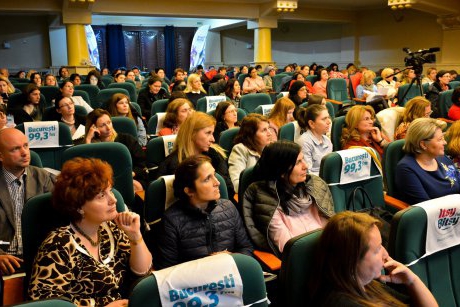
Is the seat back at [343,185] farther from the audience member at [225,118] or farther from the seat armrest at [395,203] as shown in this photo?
the audience member at [225,118]

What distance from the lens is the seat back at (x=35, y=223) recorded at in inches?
69.5

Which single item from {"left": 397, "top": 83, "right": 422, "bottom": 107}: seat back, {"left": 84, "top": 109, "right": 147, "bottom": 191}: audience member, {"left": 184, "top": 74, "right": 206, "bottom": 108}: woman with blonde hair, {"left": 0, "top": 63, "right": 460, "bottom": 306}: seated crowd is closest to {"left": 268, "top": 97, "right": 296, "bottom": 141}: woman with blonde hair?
{"left": 0, "top": 63, "right": 460, "bottom": 306}: seated crowd

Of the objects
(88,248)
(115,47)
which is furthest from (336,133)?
(115,47)

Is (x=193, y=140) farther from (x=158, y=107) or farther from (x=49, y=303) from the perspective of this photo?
(x=158, y=107)

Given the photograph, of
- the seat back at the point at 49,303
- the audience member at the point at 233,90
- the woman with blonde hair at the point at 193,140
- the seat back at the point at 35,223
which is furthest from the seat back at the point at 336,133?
the seat back at the point at 49,303

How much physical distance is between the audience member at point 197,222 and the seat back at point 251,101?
144 inches

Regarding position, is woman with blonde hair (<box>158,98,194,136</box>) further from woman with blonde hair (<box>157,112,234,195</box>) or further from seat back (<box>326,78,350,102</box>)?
seat back (<box>326,78,350,102</box>)

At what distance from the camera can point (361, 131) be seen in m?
3.54

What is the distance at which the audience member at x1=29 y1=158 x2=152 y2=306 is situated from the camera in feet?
5.00

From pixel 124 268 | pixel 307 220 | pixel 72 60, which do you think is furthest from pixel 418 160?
pixel 72 60

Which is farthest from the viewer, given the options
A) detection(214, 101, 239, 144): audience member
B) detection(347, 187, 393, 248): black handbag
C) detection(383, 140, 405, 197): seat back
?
detection(214, 101, 239, 144): audience member

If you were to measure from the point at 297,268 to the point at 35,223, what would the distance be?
1.04 metres

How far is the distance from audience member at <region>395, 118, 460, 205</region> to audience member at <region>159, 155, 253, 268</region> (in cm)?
113

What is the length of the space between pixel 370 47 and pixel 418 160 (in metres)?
12.6
